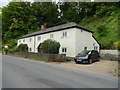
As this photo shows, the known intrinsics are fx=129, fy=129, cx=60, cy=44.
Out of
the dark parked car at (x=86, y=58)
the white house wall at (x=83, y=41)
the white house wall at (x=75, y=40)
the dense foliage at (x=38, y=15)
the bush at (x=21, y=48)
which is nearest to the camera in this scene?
the dark parked car at (x=86, y=58)

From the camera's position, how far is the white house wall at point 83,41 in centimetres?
2158

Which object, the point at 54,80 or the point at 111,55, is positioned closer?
the point at 54,80

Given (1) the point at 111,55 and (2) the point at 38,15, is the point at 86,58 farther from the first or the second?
(2) the point at 38,15

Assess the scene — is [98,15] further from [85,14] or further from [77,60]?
[77,60]

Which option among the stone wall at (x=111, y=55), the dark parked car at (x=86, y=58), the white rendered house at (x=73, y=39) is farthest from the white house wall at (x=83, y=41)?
the dark parked car at (x=86, y=58)

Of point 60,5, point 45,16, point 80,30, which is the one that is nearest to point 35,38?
point 80,30

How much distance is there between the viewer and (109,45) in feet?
80.6

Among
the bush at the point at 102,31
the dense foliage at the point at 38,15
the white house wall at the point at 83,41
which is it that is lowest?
the white house wall at the point at 83,41

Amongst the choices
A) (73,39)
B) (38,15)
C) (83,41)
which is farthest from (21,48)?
(38,15)

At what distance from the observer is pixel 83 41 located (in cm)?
2270

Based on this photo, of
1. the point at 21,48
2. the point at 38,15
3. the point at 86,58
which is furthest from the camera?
the point at 38,15

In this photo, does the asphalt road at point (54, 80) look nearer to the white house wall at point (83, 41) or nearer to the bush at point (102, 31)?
the white house wall at point (83, 41)

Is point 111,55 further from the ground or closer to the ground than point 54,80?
further from the ground

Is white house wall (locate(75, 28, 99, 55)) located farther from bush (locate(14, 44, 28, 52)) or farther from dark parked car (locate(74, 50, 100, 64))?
bush (locate(14, 44, 28, 52))
